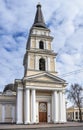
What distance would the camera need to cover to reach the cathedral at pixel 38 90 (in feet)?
116

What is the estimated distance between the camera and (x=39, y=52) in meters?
39.8

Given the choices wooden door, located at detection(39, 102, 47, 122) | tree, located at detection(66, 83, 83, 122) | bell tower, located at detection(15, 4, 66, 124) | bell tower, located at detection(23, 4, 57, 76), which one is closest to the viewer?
bell tower, located at detection(15, 4, 66, 124)

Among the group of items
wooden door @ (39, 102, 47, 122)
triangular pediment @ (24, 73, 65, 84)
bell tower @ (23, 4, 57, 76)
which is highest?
bell tower @ (23, 4, 57, 76)

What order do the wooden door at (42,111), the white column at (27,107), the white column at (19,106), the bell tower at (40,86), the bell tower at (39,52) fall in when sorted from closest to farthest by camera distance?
the white column at (27,107) → the white column at (19,106) → the bell tower at (40,86) → the wooden door at (42,111) → the bell tower at (39,52)

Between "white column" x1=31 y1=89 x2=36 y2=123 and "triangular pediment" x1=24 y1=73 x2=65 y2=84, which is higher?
"triangular pediment" x1=24 y1=73 x2=65 y2=84

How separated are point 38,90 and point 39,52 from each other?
6842 millimetres

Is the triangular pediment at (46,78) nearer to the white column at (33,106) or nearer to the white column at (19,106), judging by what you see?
the white column at (33,106)

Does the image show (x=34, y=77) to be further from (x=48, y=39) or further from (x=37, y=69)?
(x=48, y=39)

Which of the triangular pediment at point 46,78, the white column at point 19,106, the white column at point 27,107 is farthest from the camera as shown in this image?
the triangular pediment at point 46,78

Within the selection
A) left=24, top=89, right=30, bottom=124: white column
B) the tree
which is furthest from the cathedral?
the tree

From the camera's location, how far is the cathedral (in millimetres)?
35375

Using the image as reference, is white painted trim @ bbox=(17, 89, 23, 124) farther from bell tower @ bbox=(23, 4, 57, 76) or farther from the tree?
the tree

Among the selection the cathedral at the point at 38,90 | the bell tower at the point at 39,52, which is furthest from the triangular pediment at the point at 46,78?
the bell tower at the point at 39,52

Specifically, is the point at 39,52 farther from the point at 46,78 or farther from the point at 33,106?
the point at 33,106
